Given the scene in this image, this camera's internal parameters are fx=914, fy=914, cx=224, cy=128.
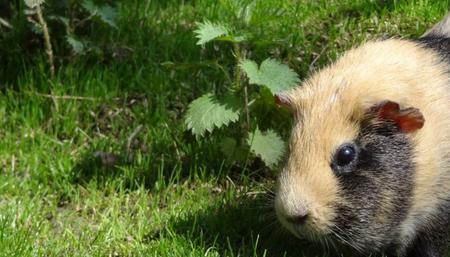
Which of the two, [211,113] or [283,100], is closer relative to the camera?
[283,100]

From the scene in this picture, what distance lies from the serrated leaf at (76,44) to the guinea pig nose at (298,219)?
94.8 inches

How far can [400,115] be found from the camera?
393cm

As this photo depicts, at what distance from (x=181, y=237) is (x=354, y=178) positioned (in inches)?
40.0

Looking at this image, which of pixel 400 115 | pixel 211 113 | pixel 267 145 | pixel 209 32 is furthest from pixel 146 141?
pixel 400 115

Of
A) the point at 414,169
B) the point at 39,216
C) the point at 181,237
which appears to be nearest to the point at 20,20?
the point at 39,216

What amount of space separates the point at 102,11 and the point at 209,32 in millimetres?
1354

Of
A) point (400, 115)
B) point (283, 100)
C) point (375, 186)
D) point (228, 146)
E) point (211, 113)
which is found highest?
point (400, 115)

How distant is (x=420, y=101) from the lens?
13.5ft

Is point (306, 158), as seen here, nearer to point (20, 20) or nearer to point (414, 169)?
point (414, 169)

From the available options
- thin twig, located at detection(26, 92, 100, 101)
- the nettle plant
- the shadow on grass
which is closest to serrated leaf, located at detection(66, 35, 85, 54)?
thin twig, located at detection(26, 92, 100, 101)

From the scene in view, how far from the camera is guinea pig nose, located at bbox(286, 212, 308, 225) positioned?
3840 millimetres

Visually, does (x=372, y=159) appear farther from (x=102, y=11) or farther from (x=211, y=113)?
(x=102, y=11)

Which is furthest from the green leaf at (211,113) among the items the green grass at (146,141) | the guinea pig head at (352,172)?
the guinea pig head at (352,172)

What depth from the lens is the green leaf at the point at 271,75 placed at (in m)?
4.78
